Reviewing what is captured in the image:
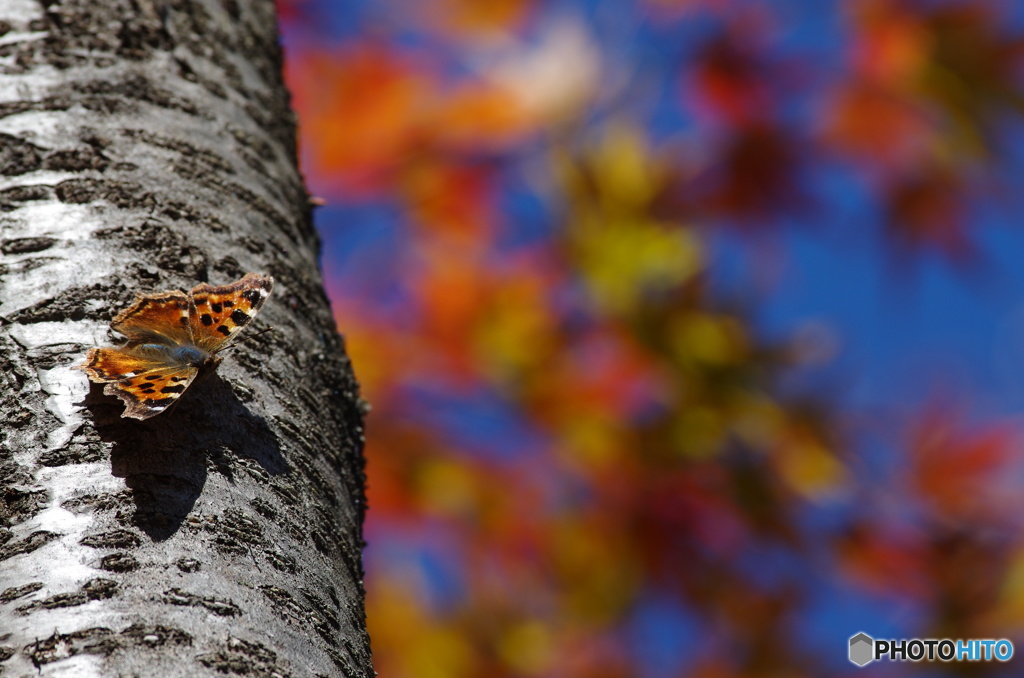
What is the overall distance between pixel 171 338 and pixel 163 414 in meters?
0.15

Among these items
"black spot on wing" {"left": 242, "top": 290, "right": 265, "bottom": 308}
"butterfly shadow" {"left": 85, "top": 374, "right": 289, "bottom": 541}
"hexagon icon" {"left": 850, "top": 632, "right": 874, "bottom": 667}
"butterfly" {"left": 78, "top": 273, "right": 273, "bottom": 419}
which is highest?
"hexagon icon" {"left": 850, "top": 632, "right": 874, "bottom": 667}

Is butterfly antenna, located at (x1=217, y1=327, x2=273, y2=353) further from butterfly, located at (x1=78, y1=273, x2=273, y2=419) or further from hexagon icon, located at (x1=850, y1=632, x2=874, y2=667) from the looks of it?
hexagon icon, located at (x1=850, y1=632, x2=874, y2=667)

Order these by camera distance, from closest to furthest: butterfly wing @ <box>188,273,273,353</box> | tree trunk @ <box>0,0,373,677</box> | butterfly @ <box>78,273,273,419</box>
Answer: tree trunk @ <box>0,0,373,677</box> → butterfly @ <box>78,273,273,419</box> → butterfly wing @ <box>188,273,273,353</box>

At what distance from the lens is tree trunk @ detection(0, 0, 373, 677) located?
876 mm

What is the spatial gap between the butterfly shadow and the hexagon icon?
3.33m

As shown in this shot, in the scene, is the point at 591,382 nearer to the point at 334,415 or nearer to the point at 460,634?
the point at 460,634

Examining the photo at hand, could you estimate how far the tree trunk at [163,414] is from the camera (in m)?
0.88

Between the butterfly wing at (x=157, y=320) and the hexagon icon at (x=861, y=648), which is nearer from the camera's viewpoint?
the butterfly wing at (x=157, y=320)

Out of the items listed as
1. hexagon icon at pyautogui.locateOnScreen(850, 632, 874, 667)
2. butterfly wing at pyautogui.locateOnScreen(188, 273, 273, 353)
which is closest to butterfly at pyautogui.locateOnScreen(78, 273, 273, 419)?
butterfly wing at pyautogui.locateOnScreen(188, 273, 273, 353)

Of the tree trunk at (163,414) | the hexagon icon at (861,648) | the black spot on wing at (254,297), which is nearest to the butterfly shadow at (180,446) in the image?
the tree trunk at (163,414)

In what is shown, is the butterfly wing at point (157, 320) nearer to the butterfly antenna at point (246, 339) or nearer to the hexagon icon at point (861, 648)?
the butterfly antenna at point (246, 339)

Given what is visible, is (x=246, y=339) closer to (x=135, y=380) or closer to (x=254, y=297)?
(x=254, y=297)

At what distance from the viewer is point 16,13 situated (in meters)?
1.33

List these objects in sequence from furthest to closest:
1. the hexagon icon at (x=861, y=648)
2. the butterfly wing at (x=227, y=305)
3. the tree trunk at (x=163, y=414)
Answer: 1. the hexagon icon at (x=861, y=648)
2. the butterfly wing at (x=227, y=305)
3. the tree trunk at (x=163, y=414)
